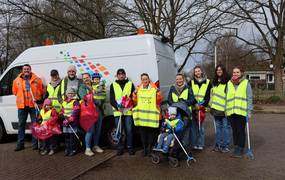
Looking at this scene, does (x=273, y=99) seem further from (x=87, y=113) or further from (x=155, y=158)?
(x=87, y=113)

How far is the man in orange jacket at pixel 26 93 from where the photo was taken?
7027mm

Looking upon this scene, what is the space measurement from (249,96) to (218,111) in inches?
27.9

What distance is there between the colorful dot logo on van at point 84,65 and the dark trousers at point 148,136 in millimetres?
1560

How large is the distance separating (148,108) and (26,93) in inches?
118

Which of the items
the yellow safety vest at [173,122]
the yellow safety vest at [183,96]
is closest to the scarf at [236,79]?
the yellow safety vest at [183,96]

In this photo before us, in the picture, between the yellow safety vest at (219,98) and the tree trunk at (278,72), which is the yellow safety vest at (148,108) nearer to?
the yellow safety vest at (219,98)

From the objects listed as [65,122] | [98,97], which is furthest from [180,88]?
[65,122]

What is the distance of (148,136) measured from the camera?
6.38 metres

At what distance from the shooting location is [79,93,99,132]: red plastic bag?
6438mm

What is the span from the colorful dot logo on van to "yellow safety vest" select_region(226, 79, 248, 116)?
106 inches

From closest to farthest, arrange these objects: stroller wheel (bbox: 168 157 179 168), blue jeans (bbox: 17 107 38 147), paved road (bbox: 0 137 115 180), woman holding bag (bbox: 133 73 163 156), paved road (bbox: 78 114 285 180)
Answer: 1. paved road (bbox: 78 114 285 180)
2. paved road (bbox: 0 137 115 180)
3. stroller wheel (bbox: 168 157 179 168)
4. woman holding bag (bbox: 133 73 163 156)
5. blue jeans (bbox: 17 107 38 147)

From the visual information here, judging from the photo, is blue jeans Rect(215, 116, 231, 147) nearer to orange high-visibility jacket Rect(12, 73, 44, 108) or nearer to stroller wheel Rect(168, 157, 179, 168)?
stroller wheel Rect(168, 157, 179, 168)

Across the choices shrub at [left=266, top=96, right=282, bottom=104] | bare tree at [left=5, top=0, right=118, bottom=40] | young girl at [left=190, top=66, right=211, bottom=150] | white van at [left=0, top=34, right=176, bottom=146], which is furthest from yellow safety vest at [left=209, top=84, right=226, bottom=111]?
shrub at [left=266, top=96, right=282, bottom=104]

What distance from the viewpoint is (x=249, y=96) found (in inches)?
235
